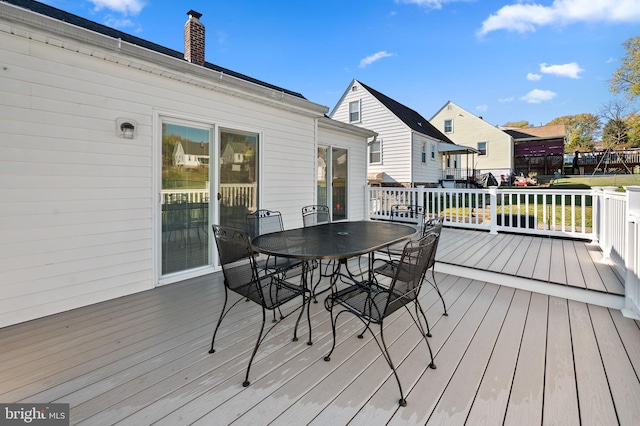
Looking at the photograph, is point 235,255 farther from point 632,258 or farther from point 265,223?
point 632,258

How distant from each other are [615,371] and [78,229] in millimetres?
4641

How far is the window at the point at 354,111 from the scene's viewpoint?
46.8 ft

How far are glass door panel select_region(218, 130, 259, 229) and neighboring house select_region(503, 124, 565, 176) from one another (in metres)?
25.9

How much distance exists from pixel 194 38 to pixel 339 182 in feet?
12.9

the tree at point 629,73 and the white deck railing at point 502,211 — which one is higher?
the tree at point 629,73

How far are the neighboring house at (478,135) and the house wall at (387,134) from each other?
9.75 metres

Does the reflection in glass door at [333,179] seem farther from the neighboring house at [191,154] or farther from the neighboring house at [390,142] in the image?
the neighboring house at [390,142]

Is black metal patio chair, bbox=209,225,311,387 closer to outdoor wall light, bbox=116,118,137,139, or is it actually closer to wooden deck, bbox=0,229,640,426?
wooden deck, bbox=0,229,640,426

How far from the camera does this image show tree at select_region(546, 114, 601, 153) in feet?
105

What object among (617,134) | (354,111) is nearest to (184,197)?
(354,111)

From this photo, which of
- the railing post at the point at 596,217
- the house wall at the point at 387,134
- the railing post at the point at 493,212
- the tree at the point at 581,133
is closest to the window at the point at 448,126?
the house wall at the point at 387,134

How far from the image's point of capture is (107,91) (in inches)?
124

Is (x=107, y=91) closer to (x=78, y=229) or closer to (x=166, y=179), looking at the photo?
(x=166, y=179)

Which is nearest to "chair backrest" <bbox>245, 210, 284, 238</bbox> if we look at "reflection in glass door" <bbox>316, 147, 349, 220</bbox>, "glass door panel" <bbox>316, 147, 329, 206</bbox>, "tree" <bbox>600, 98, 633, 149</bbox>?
"reflection in glass door" <bbox>316, 147, 349, 220</bbox>
